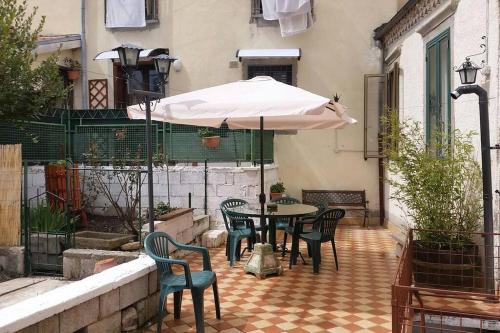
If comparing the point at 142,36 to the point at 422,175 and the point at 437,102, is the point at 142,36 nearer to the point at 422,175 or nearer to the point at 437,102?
the point at 437,102

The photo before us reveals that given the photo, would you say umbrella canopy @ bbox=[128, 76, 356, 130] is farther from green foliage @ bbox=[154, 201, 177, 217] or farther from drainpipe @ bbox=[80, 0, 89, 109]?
drainpipe @ bbox=[80, 0, 89, 109]

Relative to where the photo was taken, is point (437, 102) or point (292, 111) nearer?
point (292, 111)

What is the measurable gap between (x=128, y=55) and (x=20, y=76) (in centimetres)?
396

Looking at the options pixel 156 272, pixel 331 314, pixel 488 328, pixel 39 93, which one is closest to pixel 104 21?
pixel 39 93

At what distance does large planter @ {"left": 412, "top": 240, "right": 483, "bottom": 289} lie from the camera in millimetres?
5156

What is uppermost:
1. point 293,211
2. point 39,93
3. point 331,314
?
point 39,93

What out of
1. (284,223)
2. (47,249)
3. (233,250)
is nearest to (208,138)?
(284,223)

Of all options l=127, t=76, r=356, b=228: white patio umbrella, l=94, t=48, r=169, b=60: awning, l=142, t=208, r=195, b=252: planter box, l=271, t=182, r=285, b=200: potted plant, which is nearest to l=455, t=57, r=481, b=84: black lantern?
l=127, t=76, r=356, b=228: white patio umbrella

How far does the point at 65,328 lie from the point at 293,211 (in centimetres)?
359

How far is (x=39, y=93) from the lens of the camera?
812 cm

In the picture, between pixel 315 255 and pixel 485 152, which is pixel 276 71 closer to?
pixel 315 255

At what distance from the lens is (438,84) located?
6.88 metres

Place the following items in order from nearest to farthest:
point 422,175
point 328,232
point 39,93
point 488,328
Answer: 1. point 488,328
2. point 422,175
3. point 328,232
4. point 39,93

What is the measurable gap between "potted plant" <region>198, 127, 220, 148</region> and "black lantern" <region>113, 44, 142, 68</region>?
401 centimetres
